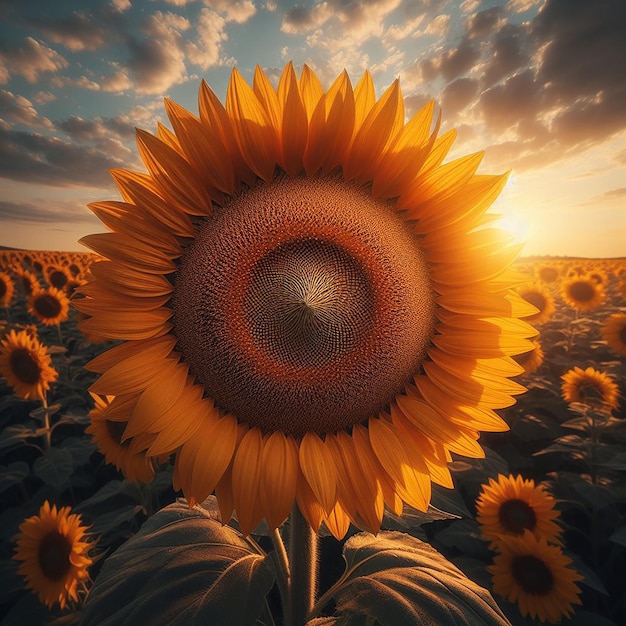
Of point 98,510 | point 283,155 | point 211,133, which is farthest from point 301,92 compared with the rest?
point 98,510

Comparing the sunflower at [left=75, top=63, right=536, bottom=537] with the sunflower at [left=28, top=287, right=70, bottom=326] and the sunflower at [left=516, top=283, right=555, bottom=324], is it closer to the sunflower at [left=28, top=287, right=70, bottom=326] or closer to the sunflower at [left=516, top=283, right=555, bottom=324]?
the sunflower at [left=28, top=287, right=70, bottom=326]

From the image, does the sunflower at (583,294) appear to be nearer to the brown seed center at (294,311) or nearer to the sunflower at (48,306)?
the brown seed center at (294,311)

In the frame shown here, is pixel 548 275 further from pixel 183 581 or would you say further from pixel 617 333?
pixel 183 581

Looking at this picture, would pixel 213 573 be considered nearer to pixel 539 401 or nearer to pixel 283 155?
pixel 283 155

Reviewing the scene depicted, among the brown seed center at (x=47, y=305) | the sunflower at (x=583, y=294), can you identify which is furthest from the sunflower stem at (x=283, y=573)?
the sunflower at (x=583, y=294)

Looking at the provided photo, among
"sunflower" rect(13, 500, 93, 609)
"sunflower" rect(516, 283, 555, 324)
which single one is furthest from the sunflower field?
"sunflower" rect(516, 283, 555, 324)
